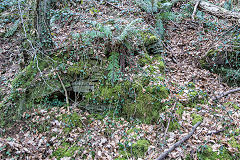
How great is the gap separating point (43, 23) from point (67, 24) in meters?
Answer: 2.45

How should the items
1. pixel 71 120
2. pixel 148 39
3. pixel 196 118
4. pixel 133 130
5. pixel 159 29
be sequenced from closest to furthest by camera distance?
pixel 196 118, pixel 133 130, pixel 71 120, pixel 148 39, pixel 159 29

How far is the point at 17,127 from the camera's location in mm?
4535

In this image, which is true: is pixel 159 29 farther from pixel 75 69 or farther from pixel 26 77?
pixel 26 77

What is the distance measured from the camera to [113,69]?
5.12m

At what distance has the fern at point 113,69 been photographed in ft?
16.6

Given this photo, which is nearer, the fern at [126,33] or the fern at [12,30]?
the fern at [126,33]

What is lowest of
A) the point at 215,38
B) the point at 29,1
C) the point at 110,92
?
the point at 110,92

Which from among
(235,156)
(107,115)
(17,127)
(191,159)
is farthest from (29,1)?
(235,156)

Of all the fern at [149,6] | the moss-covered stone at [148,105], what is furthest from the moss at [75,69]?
the fern at [149,6]

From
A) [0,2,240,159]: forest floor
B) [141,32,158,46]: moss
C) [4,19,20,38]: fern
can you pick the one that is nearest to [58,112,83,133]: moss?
[0,2,240,159]: forest floor

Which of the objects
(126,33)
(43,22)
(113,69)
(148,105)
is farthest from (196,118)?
Answer: (43,22)

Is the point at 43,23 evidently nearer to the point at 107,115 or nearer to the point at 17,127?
the point at 17,127

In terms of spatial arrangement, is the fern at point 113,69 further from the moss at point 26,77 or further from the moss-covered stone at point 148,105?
the moss at point 26,77

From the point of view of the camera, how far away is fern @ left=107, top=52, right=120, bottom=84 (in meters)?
5.07
